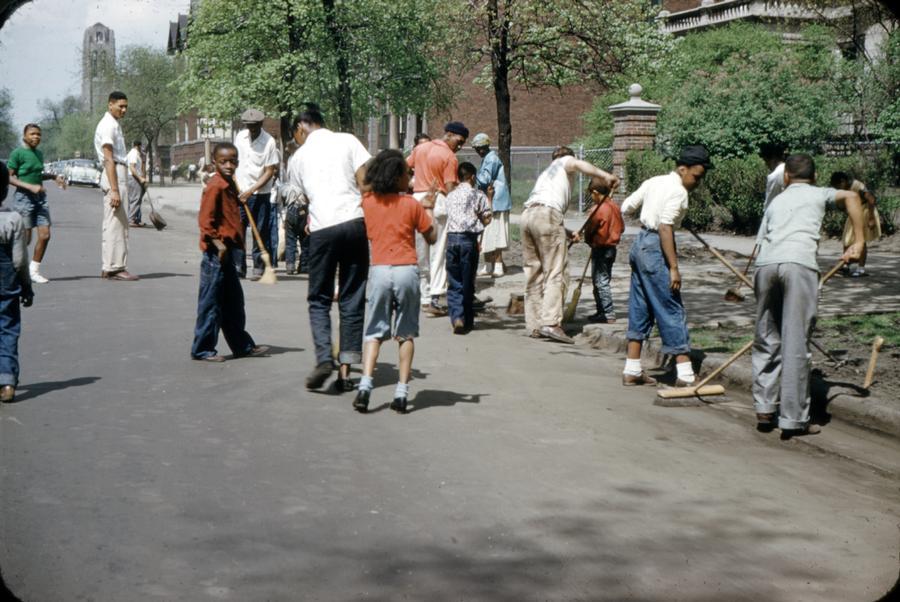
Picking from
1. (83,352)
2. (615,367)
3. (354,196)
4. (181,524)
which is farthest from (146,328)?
(181,524)

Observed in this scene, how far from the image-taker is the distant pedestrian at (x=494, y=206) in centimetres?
1410

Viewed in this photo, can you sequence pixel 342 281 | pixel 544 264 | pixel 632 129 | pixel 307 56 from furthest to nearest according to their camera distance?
pixel 307 56 < pixel 632 129 < pixel 544 264 < pixel 342 281

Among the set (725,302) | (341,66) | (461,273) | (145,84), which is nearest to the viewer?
(461,273)

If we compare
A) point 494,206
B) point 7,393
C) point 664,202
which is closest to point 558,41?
point 494,206

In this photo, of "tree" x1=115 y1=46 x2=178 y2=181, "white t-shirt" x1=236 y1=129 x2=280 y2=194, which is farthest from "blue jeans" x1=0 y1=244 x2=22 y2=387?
"tree" x1=115 y1=46 x2=178 y2=181

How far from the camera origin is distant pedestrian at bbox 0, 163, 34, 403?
23.3 ft

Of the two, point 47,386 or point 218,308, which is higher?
point 218,308

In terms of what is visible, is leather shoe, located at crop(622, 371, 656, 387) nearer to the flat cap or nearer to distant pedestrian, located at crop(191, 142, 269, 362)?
distant pedestrian, located at crop(191, 142, 269, 362)

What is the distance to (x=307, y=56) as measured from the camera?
28.1 meters

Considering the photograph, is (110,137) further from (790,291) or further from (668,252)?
(790,291)

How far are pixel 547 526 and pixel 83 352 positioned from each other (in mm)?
5307

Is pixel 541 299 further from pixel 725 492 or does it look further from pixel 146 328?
pixel 725 492

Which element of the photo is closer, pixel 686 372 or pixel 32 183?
pixel 686 372

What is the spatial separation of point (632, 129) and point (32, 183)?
1521 cm
